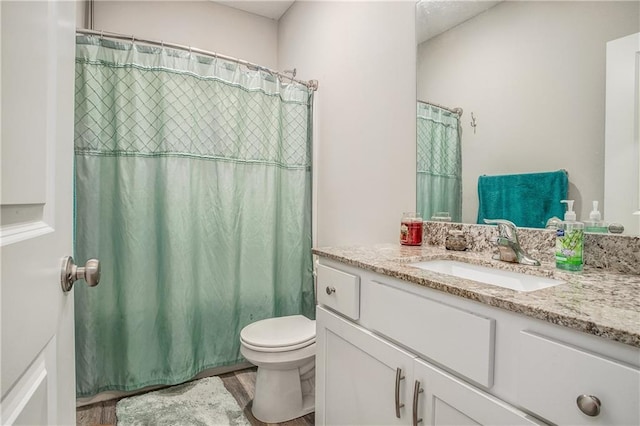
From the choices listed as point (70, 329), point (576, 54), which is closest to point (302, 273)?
point (70, 329)

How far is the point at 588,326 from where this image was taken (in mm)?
564

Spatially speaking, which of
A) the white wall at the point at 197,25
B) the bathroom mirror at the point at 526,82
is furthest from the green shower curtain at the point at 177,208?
the bathroom mirror at the point at 526,82

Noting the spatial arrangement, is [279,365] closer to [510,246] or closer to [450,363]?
[450,363]

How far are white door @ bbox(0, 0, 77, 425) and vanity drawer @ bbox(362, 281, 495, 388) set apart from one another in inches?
30.8

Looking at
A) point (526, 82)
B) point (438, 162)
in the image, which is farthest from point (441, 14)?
point (438, 162)

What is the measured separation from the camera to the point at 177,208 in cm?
182

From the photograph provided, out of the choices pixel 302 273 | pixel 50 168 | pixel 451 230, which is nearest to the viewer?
pixel 50 168

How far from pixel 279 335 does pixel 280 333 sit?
0.08 ft

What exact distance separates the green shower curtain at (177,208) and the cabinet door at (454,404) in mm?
1367

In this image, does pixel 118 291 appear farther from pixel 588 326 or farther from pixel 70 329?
pixel 588 326

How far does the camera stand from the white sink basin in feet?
3.19

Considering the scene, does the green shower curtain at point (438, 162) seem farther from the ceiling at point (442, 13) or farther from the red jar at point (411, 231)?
the ceiling at point (442, 13)

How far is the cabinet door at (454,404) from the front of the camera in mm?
694

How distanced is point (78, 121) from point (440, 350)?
1.84 m
